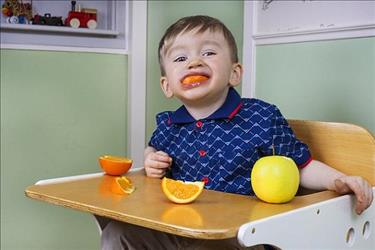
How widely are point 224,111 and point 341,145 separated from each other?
0.26 meters

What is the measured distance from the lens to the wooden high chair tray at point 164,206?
81cm

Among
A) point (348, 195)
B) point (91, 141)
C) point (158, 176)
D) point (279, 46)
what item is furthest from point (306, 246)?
point (91, 141)

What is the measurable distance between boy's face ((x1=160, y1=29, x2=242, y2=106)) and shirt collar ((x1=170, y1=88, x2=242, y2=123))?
25mm

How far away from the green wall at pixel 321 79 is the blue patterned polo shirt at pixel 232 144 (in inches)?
13.2

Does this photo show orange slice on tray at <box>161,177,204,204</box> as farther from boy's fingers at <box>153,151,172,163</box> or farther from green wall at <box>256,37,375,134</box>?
green wall at <box>256,37,375,134</box>

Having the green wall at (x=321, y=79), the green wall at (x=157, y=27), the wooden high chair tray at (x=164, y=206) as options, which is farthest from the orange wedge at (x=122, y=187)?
the green wall at (x=157, y=27)

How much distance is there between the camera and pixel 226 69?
1.24 meters

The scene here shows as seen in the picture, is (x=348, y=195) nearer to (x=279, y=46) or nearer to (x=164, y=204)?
(x=164, y=204)

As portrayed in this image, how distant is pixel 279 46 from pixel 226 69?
0.49 meters

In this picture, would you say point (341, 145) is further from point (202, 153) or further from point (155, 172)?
point (155, 172)

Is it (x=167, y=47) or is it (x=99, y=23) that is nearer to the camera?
(x=167, y=47)

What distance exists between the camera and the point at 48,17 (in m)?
1.84

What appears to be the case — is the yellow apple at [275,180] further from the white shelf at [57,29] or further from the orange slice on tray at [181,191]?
the white shelf at [57,29]

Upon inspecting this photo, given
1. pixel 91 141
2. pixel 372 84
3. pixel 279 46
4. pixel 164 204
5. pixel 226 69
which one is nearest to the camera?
pixel 164 204
